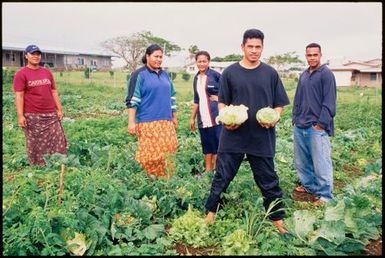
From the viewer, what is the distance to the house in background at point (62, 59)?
117 feet

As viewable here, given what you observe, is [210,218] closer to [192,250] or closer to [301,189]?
[192,250]

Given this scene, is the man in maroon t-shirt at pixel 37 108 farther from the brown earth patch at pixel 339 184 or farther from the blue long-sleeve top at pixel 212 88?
the brown earth patch at pixel 339 184

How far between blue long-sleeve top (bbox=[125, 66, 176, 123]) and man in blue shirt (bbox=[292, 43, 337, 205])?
5.47ft

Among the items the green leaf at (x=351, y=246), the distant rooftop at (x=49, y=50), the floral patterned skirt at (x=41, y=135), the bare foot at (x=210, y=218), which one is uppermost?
the distant rooftop at (x=49, y=50)

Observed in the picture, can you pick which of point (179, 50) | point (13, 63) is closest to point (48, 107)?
point (13, 63)

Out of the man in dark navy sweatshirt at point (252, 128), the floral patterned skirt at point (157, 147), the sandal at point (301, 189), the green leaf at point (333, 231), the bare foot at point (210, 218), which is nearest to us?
the green leaf at point (333, 231)

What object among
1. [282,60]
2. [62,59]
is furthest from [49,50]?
[282,60]

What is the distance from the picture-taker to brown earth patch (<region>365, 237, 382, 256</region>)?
3.41m

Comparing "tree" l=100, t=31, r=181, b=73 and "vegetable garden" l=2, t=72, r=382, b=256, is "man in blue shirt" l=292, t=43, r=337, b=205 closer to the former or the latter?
"vegetable garden" l=2, t=72, r=382, b=256

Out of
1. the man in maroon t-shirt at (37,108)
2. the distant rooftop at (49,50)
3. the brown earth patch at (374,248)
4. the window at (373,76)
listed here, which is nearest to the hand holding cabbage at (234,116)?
the brown earth patch at (374,248)

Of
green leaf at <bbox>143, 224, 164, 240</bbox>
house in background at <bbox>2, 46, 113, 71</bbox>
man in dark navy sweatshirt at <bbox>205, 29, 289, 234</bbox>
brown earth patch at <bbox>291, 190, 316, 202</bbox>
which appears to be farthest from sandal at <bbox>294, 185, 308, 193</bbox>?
house in background at <bbox>2, 46, 113, 71</bbox>

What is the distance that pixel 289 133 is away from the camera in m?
10.2

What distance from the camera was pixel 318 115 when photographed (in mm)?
4668

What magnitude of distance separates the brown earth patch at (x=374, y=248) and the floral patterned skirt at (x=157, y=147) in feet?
7.54
